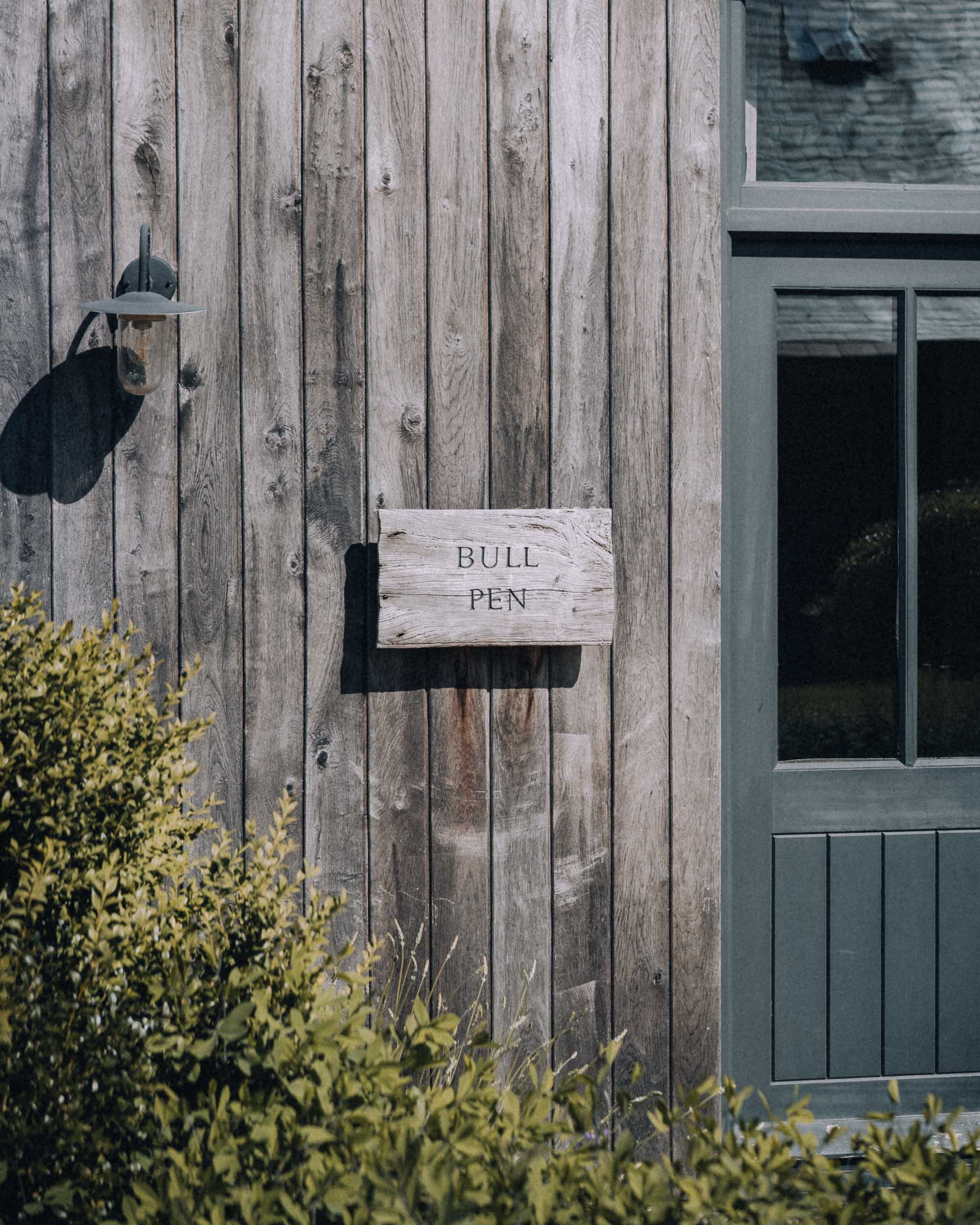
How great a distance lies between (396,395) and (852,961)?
1860mm

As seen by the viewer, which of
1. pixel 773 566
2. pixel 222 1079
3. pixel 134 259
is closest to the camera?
Answer: pixel 222 1079

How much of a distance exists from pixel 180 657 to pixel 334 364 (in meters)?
0.80

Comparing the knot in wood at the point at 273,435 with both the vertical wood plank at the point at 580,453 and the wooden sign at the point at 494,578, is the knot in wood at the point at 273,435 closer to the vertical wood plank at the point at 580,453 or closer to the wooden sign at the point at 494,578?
the wooden sign at the point at 494,578

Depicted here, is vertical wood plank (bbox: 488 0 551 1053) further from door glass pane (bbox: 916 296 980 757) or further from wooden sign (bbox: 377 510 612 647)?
door glass pane (bbox: 916 296 980 757)

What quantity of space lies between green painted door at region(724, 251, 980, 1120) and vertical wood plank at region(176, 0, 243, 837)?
1243mm

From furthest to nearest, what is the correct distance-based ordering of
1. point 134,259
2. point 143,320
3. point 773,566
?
point 773,566, point 134,259, point 143,320

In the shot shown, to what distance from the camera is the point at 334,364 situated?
2477 millimetres

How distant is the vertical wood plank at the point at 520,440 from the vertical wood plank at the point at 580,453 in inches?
1.1

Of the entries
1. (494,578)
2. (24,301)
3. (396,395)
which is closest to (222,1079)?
(494,578)

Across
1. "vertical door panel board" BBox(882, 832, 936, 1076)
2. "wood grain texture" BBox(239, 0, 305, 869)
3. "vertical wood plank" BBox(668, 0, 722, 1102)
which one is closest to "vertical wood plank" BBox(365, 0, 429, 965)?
"wood grain texture" BBox(239, 0, 305, 869)

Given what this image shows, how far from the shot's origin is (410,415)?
2488mm

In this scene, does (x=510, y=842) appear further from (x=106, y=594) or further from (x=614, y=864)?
(x=106, y=594)

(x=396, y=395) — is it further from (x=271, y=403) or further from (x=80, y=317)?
(x=80, y=317)

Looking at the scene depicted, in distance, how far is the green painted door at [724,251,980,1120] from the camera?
104 inches
